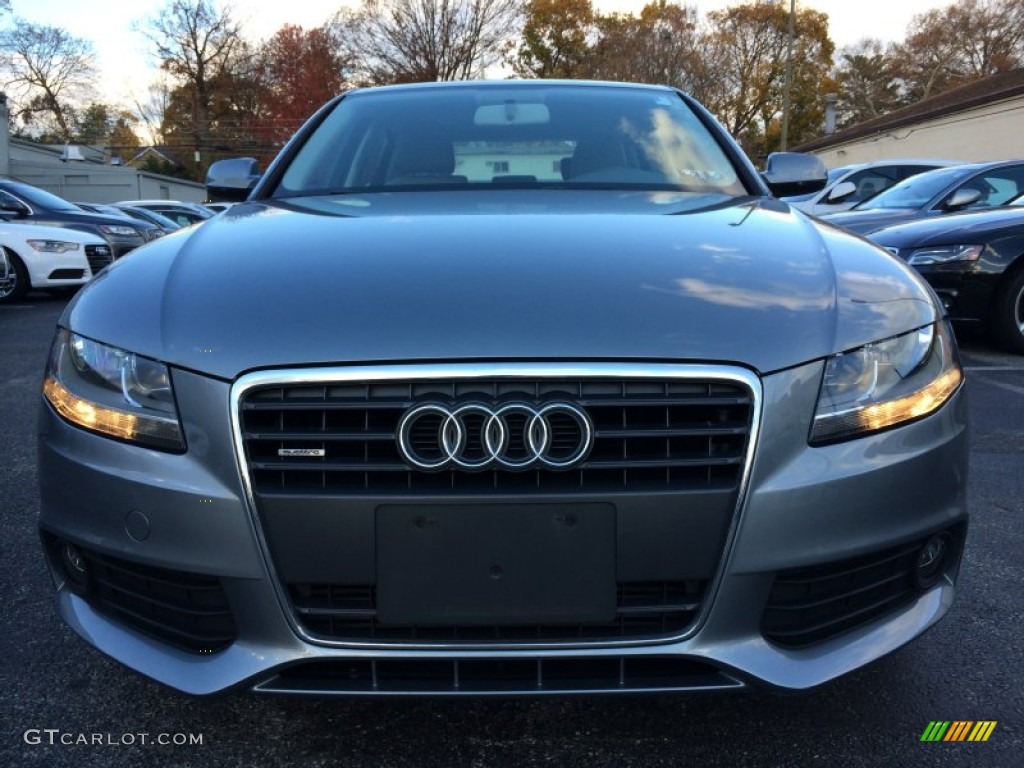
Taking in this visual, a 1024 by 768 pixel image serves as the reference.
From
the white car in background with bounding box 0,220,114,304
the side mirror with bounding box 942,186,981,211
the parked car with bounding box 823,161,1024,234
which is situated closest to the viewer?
the side mirror with bounding box 942,186,981,211

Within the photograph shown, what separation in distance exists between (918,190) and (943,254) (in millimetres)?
2361

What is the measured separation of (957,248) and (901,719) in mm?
4947

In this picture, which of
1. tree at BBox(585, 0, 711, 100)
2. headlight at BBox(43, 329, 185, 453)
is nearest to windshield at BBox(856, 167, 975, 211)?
headlight at BBox(43, 329, 185, 453)

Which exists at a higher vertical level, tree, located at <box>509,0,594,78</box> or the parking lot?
tree, located at <box>509,0,594,78</box>

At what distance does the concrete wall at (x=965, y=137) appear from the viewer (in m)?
21.9

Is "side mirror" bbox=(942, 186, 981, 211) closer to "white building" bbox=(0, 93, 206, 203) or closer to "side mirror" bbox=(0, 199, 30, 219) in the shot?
"side mirror" bbox=(0, 199, 30, 219)

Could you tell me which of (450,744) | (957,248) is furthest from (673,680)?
(957,248)

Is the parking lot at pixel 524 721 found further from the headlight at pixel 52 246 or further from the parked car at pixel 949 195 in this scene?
Answer: the headlight at pixel 52 246

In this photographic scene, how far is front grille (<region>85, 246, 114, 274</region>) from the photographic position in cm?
1027

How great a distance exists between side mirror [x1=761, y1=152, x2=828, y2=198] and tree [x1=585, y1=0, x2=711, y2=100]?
32696 mm

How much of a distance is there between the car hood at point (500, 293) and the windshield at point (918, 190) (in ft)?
21.6

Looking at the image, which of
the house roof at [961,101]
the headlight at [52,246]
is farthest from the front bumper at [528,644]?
the house roof at [961,101]

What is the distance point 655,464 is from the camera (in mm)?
1479

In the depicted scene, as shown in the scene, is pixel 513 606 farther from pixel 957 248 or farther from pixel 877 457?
pixel 957 248
